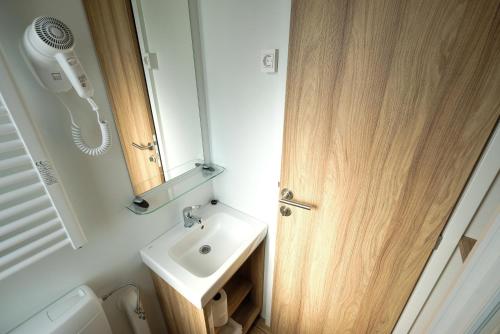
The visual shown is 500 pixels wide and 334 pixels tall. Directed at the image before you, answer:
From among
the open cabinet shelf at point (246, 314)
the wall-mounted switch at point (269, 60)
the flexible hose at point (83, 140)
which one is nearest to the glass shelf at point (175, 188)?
the flexible hose at point (83, 140)

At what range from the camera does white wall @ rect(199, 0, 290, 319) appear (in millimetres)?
886

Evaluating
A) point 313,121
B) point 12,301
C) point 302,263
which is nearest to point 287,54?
point 313,121

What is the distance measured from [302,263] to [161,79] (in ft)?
4.08

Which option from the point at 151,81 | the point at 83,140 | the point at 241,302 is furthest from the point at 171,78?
the point at 241,302

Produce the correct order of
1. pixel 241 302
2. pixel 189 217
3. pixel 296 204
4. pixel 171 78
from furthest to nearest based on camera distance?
1. pixel 241 302
2. pixel 189 217
3. pixel 171 78
4. pixel 296 204

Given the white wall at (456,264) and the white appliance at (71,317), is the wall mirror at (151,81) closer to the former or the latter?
the white appliance at (71,317)

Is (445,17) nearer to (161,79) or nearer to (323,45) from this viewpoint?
(323,45)

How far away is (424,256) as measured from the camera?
2.68 ft

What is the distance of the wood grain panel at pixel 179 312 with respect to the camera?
1.01 meters

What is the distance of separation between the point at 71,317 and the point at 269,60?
1.27 meters

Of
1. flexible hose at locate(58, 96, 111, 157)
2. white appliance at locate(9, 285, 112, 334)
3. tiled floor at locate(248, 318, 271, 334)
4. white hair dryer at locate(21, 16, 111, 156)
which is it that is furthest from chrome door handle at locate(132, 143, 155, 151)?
tiled floor at locate(248, 318, 271, 334)

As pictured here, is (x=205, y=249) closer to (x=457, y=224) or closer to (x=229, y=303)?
(x=229, y=303)

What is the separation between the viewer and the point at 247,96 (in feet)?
3.43

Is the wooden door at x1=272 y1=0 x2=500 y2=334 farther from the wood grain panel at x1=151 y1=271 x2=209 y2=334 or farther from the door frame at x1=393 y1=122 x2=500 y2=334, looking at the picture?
the wood grain panel at x1=151 y1=271 x2=209 y2=334
